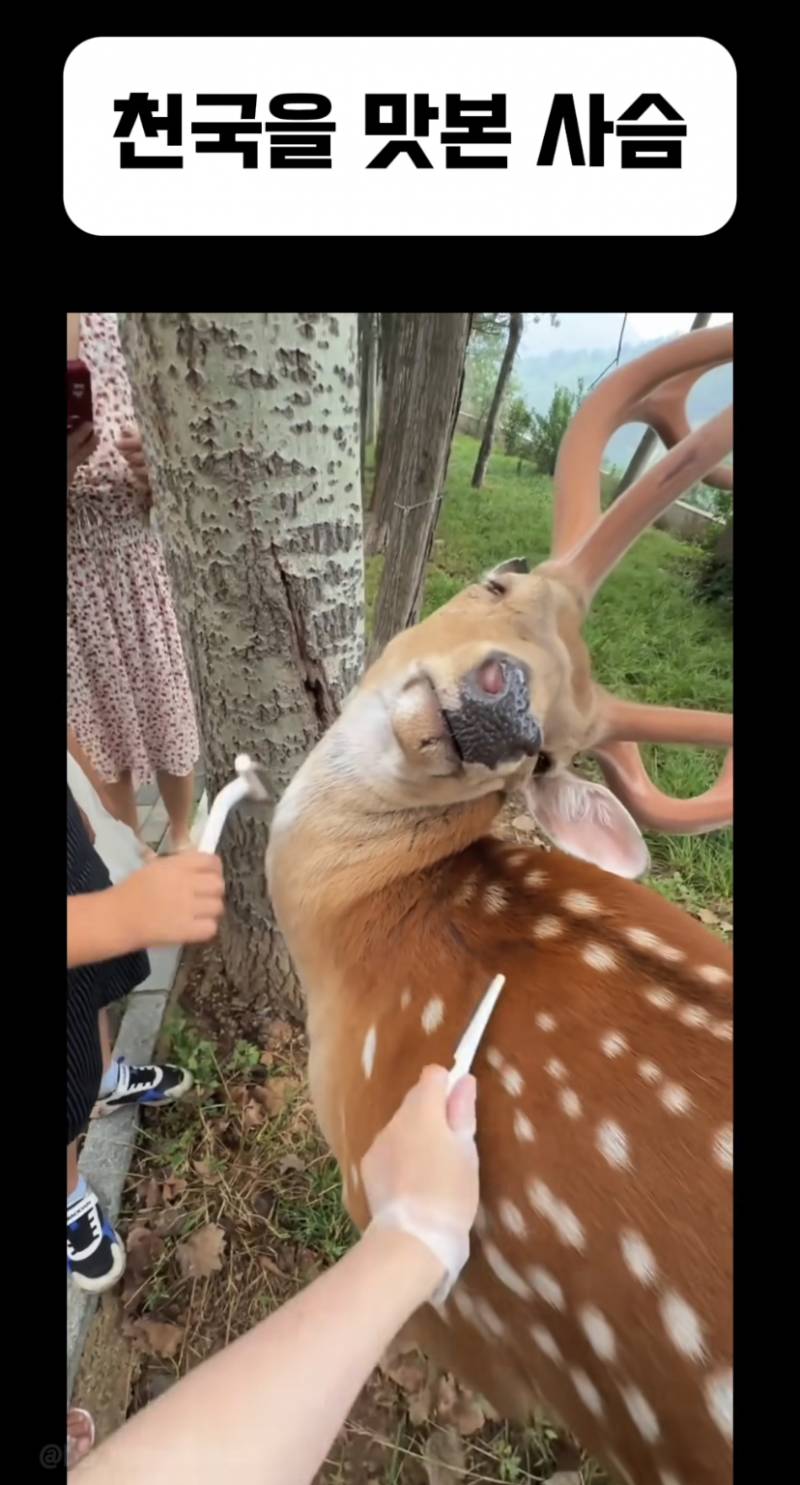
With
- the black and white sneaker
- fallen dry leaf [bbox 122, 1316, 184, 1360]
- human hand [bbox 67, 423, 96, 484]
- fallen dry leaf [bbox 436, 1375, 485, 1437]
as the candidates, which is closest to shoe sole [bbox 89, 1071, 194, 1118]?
the black and white sneaker

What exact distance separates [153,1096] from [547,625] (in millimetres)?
772

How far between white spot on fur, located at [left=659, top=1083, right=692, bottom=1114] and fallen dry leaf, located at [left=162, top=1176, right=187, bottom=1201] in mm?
646

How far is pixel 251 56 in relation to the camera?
596 millimetres

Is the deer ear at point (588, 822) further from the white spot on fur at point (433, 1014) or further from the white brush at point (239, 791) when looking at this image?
the white brush at point (239, 791)

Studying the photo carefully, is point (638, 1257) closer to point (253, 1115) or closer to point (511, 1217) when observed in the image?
point (511, 1217)

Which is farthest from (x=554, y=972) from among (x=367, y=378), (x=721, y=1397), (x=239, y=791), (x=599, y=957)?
(x=367, y=378)

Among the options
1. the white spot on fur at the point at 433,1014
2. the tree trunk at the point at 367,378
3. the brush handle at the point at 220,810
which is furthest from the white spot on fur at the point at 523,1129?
the tree trunk at the point at 367,378

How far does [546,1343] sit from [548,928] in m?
0.33

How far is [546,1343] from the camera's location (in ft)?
2.12

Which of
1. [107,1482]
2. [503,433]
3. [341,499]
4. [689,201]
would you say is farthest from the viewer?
A: [503,433]

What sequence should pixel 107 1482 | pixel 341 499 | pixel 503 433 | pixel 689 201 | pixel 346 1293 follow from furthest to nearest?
pixel 503 433
pixel 341 499
pixel 689 201
pixel 346 1293
pixel 107 1482

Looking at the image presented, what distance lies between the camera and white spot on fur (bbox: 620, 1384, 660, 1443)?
0.57 meters
